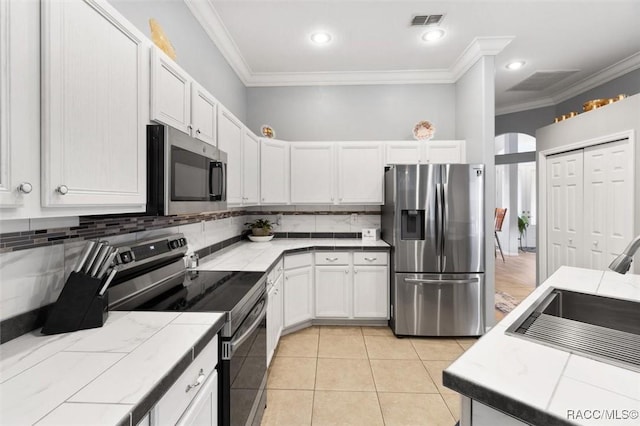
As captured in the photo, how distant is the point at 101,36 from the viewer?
3.32 feet

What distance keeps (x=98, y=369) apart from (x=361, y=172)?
119 inches

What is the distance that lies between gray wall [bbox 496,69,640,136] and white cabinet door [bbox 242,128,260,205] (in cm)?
440

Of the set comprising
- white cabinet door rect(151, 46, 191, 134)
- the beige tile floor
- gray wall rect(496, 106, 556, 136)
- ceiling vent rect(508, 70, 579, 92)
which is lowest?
the beige tile floor

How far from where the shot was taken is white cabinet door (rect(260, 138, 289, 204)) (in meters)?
3.29

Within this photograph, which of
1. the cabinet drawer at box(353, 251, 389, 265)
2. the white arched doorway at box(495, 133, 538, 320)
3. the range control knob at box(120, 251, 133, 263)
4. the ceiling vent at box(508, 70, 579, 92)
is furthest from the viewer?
the white arched doorway at box(495, 133, 538, 320)

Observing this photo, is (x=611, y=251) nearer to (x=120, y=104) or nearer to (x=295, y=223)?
(x=295, y=223)

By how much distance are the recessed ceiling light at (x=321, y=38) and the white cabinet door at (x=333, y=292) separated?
2360mm

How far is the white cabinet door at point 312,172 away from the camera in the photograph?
348 centimetres

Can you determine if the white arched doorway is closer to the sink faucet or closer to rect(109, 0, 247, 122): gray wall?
the sink faucet

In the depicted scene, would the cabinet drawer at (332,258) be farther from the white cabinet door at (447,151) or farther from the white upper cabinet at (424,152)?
the white cabinet door at (447,151)

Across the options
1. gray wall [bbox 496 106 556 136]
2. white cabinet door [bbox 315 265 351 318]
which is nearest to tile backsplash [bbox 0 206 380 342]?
white cabinet door [bbox 315 265 351 318]

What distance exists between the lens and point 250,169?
289cm

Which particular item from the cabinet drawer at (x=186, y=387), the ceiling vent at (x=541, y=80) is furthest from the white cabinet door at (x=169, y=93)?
the ceiling vent at (x=541, y=80)

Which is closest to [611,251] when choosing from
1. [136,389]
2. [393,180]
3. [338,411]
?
[393,180]
